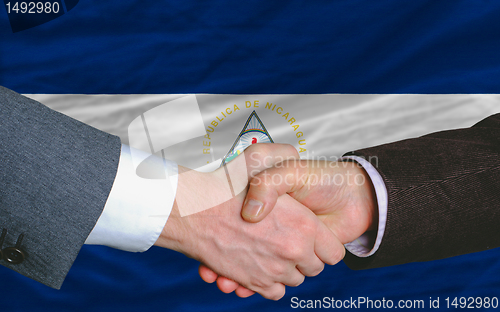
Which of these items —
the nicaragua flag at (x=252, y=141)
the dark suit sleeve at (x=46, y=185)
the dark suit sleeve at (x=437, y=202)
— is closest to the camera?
the dark suit sleeve at (x=46, y=185)

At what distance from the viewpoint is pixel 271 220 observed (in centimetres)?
65

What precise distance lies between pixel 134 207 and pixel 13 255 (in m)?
0.16

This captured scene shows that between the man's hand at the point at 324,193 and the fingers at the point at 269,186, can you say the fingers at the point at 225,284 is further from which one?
the fingers at the point at 269,186

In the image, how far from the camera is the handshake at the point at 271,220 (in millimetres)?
616

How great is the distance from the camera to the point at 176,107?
42.2 inches

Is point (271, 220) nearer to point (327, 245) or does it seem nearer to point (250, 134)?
point (327, 245)

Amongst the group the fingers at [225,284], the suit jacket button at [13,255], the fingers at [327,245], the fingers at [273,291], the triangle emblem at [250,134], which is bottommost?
the fingers at [273,291]

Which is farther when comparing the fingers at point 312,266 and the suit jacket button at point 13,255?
the fingers at point 312,266

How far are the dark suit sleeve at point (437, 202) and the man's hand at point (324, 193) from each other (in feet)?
0.25

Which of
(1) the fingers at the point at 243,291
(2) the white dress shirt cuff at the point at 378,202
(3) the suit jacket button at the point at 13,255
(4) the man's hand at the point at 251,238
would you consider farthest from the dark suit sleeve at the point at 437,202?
(3) the suit jacket button at the point at 13,255

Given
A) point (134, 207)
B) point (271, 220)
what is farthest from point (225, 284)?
point (134, 207)
